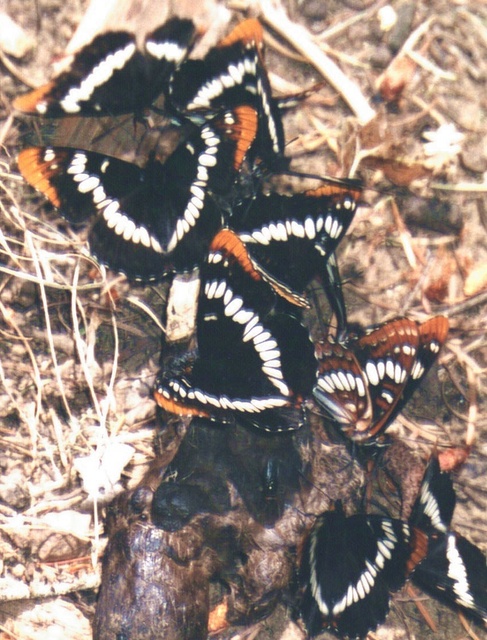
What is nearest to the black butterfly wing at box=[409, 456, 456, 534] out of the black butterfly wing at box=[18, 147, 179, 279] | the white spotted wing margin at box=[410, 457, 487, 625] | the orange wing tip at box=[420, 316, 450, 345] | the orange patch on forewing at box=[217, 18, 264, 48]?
the white spotted wing margin at box=[410, 457, 487, 625]

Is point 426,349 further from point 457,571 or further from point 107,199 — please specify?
point 107,199

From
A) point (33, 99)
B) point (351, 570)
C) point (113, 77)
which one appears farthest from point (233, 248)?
point (351, 570)

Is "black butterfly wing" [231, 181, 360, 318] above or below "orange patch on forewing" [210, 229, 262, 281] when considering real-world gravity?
above

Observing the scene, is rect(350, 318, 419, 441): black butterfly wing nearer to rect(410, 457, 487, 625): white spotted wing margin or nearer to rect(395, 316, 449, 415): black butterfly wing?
rect(395, 316, 449, 415): black butterfly wing

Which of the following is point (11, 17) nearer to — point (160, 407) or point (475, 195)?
point (160, 407)

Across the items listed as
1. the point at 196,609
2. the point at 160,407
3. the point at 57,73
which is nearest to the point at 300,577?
the point at 196,609

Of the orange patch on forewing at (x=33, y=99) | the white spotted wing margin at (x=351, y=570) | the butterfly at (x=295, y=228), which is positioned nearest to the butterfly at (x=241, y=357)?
the butterfly at (x=295, y=228)
